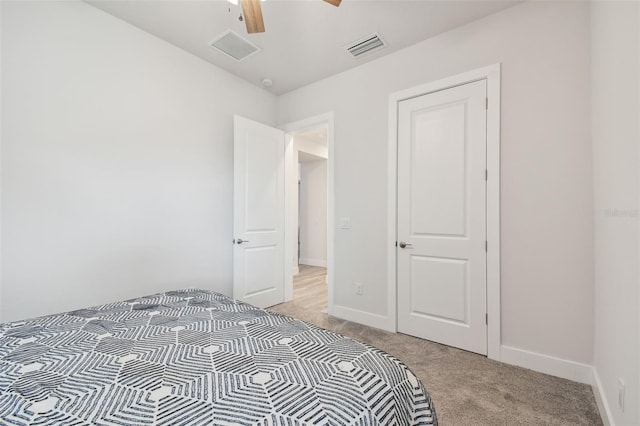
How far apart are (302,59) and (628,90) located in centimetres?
254

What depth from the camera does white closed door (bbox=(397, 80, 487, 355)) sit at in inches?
92.7

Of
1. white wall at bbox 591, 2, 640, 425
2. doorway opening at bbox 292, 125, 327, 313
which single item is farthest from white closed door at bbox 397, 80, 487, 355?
doorway opening at bbox 292, 125, 327, 313

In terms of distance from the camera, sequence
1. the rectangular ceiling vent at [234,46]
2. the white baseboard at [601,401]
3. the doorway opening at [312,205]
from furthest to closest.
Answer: the doorway opening at [312,205], the rectangular ceiling vent at [234,46], the white baseboard at [601,401]

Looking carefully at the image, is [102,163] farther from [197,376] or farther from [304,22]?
[197,376]

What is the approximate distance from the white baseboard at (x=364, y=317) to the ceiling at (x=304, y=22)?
2658mm

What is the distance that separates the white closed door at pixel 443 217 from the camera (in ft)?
7.73

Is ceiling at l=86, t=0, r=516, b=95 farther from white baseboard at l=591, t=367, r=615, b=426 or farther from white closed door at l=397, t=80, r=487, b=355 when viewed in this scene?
white baseboard at l=591, t=367, r=615, b=426

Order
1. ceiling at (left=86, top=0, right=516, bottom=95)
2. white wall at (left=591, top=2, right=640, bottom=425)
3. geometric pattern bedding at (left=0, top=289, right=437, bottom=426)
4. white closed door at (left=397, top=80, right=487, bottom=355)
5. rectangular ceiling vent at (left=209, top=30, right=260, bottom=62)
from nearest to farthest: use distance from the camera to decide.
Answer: geometric pattern bedding at (left=0, top=289, right=437, bottom=426)
white wall at (left=591, top=2, right=640, bottom=425)
ceiling at (left=86, top=0, right=516, bottom=95)
white closed door at (left=397, top=80, right=487, bottom=355)
rectangular ceiling vent at (left=209, top=30, right=260, bottom=62)

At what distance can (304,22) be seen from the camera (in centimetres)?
241

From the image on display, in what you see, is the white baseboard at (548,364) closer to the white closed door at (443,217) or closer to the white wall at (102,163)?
the white closed door at (443,217)

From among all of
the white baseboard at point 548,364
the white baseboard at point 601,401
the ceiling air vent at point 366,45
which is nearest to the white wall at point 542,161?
the white baseboard at point 548,364

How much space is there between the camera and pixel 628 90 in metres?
1.25

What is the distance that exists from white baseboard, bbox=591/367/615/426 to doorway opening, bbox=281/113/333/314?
219 centimetres

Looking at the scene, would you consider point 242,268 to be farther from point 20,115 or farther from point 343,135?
point 20,115
